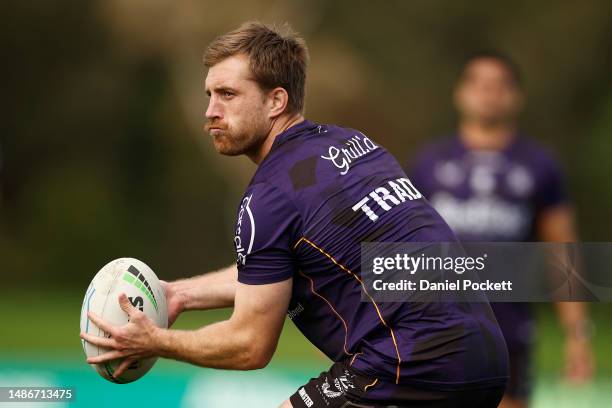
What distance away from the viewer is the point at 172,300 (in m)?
4.93

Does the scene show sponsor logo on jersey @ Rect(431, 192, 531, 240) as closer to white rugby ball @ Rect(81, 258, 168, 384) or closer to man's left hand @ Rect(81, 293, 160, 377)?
white rugby ball @ Rect(81, 258, 168, 384)

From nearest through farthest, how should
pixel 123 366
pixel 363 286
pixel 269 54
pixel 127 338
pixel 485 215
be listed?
pixel 363 286
pixel 127 338
pixel 123 366
pixel 269 54
pixel 485 215

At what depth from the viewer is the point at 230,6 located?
71.0 ft

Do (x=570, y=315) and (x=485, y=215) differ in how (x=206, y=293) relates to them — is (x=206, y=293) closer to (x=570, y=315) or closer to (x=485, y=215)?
(x=485, y=215)

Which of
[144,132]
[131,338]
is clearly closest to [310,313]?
[131,338]

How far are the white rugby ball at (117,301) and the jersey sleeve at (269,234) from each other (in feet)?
1.90

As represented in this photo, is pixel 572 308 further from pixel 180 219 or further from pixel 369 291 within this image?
pixel 180 219

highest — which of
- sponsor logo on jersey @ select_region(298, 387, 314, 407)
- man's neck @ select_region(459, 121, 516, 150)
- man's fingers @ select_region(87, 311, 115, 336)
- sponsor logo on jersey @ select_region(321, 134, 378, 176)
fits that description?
man's neck @ select_region(459, 121, 516, 150)

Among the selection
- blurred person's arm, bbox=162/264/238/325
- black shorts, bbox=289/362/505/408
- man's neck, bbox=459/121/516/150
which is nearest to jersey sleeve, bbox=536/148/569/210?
man's neck, bbox=459/121/516/150

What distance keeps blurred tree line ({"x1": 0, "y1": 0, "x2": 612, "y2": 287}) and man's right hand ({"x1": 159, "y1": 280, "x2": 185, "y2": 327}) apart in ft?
46.2

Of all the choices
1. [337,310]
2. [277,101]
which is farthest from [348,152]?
[337,310]

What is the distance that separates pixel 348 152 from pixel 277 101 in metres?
0.40

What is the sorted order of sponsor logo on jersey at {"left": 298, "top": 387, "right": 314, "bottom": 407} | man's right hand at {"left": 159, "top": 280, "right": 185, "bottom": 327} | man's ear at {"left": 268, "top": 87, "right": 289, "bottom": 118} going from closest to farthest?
sponsor logo on jersey at {"left": 298, "top": 387, "right": 314, "bottom": 407}
man's ear at {"left": 268, "top": 87, "right": 289, "bottom": 118}
man's right hand at {"left": 159, "top": 280, "right": 185, "bottom": 327}

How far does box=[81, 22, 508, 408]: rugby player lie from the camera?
409 cm
